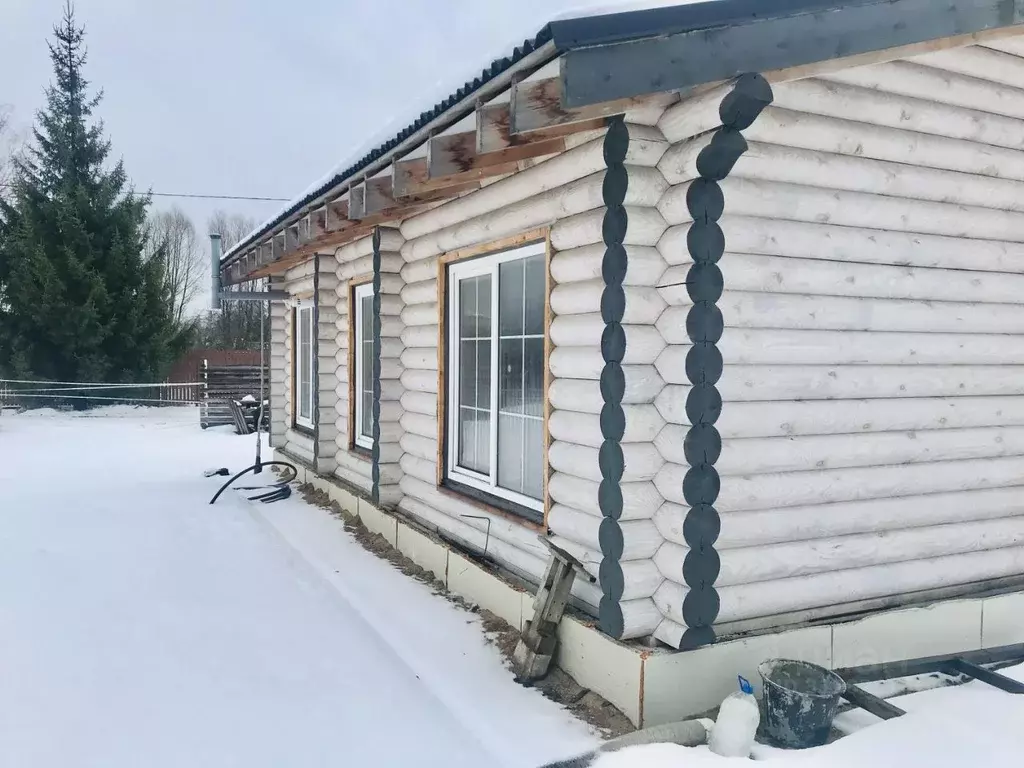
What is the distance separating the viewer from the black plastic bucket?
294 cm

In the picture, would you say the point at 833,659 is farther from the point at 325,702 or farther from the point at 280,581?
the point at 280,581

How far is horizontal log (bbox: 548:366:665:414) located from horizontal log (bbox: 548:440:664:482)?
0.63ft

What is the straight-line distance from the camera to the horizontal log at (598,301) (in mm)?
3236

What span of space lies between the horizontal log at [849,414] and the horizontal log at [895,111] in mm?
1374

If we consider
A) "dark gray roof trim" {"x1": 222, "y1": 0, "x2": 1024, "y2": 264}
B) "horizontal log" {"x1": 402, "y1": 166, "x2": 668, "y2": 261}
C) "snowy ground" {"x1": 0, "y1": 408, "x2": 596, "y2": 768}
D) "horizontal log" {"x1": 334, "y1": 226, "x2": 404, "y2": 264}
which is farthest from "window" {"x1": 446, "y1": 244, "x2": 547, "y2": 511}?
"dark gray roof trim" {"x1": 222, "y1": 0, "x2": 1024, "y2": 264}

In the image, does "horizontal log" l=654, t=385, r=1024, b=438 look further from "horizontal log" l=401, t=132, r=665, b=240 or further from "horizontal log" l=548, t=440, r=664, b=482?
"horizontal log" l=401, t=132, r=665, b=240

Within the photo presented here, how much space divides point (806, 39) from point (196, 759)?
148 inches

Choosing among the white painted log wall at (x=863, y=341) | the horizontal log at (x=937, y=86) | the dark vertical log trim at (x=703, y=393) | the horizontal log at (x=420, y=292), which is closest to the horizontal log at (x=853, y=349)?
the white painted log wall at (x=863, y=341)

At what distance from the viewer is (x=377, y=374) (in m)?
6.10

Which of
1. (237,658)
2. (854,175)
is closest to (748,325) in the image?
(854,175)

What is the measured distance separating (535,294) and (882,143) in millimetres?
1903

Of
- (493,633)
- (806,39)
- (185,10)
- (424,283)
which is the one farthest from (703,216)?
(185,10)

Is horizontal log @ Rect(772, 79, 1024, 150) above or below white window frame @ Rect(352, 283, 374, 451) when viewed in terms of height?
above

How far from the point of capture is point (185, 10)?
40875 millimetres
